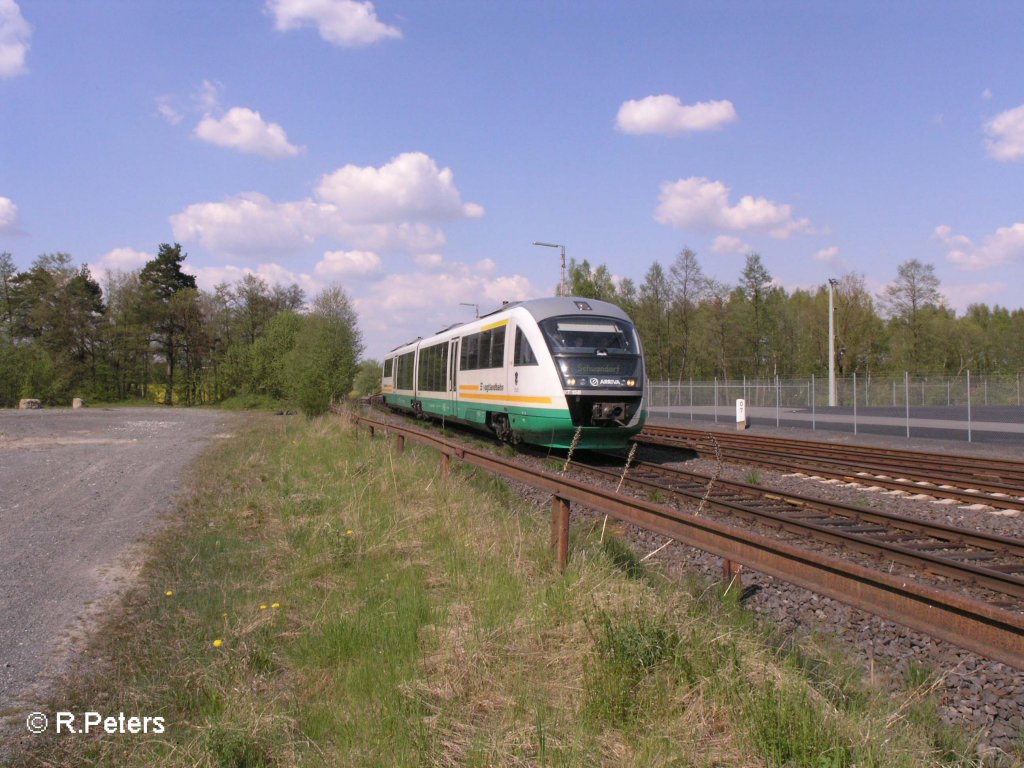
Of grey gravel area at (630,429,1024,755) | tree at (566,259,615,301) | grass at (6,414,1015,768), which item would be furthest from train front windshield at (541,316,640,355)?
tree at (566,259,615,301)

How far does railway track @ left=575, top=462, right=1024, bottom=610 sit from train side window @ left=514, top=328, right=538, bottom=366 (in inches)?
146

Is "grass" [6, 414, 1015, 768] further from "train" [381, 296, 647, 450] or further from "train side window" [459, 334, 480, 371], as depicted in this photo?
"train side window" [459, 334, 480, 371]

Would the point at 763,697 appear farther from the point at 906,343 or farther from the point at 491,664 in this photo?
the point at 906,343

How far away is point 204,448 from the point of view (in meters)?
19.3

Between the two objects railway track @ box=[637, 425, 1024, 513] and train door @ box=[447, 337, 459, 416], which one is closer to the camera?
railway track @ box=[637, 425, 1024, 513]

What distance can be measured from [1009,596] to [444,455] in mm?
6258

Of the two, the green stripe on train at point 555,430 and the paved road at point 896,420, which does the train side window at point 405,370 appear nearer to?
the paved road at point 896,420

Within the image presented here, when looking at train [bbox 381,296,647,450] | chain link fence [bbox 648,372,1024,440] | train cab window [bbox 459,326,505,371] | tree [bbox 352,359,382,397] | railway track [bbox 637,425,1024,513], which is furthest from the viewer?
tree [bbox 352,359,382,397]

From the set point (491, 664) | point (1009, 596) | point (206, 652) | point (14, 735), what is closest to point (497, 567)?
point (491, 664)

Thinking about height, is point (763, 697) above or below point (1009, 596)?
above

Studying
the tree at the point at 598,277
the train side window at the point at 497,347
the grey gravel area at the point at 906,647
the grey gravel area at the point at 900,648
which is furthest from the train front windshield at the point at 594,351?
the tree at the point at 598,277

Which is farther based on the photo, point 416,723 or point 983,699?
point 983,699

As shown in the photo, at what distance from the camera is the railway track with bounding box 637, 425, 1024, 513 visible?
10.9 metres

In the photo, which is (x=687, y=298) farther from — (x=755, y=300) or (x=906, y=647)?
(x=906, y=647)
